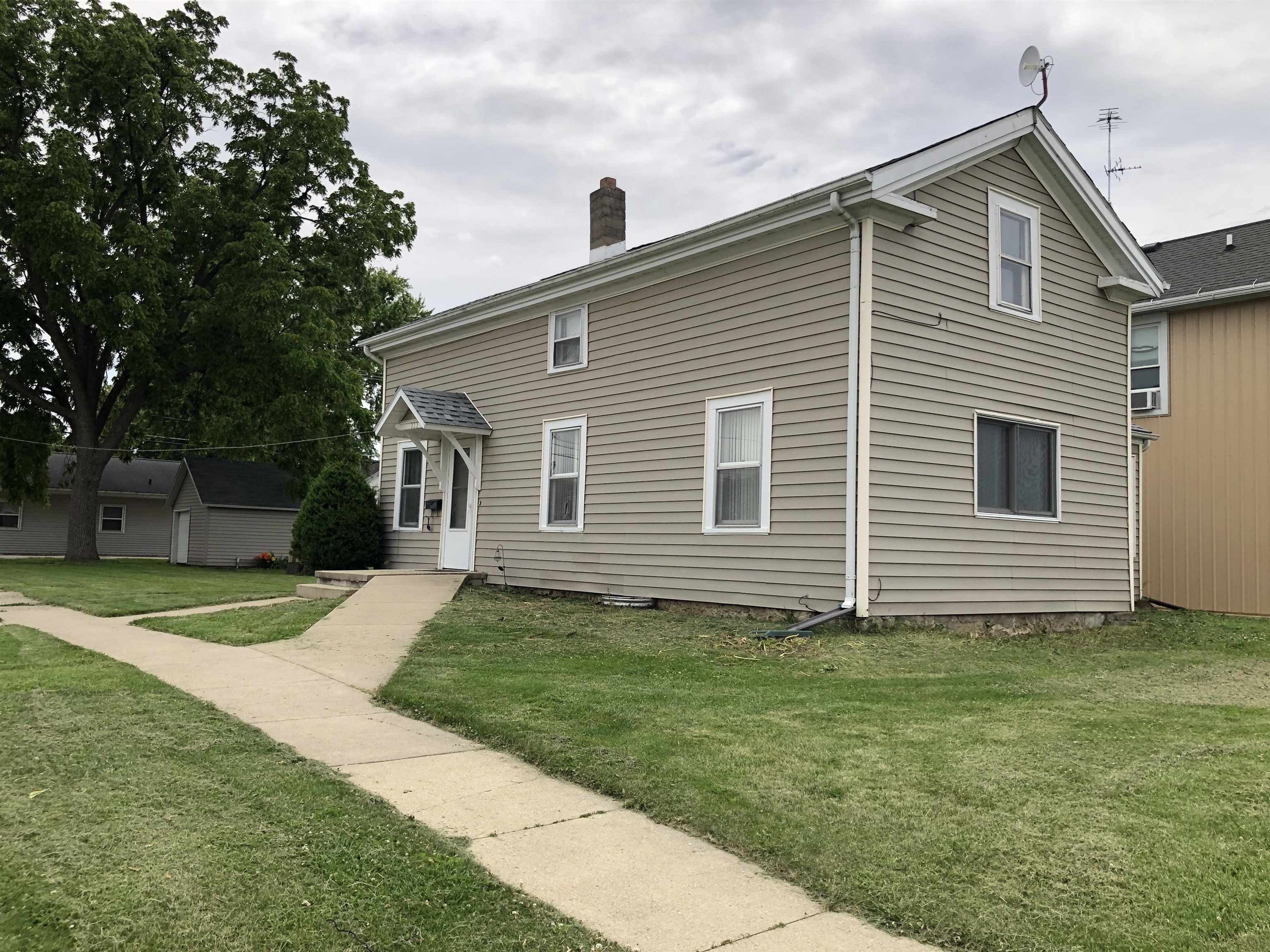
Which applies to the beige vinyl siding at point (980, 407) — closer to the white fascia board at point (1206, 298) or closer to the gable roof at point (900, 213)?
the gable roof at point (900, 213)

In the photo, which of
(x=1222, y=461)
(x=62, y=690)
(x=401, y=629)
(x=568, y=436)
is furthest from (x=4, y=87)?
(x=1222, y=461)

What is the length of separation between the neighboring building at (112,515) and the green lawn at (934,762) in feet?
106

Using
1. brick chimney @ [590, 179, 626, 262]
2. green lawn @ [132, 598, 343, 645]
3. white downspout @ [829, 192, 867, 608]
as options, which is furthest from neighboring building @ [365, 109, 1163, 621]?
green lawn @ [132, 598, 343, 645]

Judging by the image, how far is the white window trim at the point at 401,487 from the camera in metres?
17.0

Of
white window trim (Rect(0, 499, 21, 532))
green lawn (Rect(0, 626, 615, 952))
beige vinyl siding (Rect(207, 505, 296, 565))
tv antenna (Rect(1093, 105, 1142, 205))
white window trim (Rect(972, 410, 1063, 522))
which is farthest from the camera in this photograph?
white window trim (Rect(0, 499, 21, 532))

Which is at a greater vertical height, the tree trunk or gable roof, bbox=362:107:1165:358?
gable roof, bbox=362:107:1165:358

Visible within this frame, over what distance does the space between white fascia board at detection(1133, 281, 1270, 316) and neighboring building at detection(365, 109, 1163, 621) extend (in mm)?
2399

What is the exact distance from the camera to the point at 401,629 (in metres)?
10.7

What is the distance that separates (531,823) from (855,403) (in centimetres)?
692

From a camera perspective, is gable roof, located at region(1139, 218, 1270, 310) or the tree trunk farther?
the tree trunk

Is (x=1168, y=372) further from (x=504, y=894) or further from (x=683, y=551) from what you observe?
(x=504, y=894)

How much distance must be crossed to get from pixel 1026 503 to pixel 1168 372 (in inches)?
235

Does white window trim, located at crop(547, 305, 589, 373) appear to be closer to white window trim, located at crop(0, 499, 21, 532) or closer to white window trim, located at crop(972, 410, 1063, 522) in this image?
white window trim, located at crop(972, 410, 1063, 522)

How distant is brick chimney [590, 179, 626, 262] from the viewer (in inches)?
670
